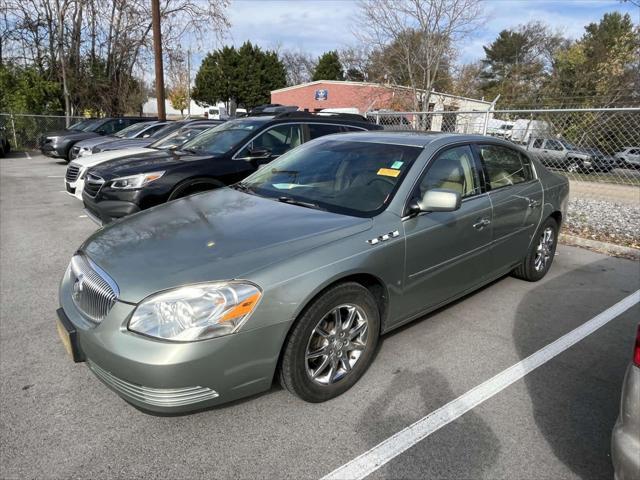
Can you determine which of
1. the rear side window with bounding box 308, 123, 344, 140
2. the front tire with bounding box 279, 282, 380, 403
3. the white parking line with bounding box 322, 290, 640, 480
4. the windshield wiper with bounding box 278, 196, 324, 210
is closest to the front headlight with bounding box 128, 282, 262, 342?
the front tire with bounding box 279, 282, 380, 403

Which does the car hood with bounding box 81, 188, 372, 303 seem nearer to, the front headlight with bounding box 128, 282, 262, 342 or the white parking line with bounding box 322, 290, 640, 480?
the front headlight with bounding box 128, 282, 262, 342

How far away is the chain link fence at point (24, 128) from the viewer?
2083 cm

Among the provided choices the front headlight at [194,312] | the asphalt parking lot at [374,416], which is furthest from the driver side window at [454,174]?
the front headlight at [194,312]

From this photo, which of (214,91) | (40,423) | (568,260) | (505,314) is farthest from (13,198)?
(214,91)

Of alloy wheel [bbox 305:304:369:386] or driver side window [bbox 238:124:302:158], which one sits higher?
driver side window [bbox 238:124:302:158]

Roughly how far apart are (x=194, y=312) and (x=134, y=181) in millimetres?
3642

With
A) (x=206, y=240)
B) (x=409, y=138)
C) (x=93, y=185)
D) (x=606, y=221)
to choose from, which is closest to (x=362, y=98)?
(x=606, y=221)

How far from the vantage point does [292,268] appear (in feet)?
7.79

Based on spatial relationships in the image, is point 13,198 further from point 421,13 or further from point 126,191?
point 421,13

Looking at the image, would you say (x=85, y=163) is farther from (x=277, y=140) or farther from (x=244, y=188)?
(x=244, y=188)

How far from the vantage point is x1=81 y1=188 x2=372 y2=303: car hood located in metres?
2.29

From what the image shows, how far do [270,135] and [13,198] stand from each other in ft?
21.1

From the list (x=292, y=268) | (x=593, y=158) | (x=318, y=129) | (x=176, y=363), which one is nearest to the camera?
(x=176, y=363)

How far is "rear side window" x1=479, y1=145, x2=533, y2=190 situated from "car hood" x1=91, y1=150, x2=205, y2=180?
11.5 feet
